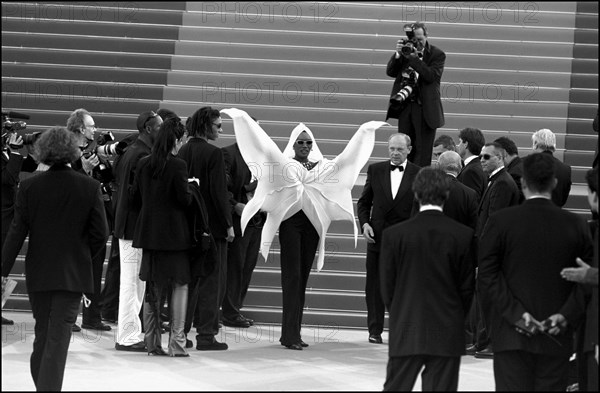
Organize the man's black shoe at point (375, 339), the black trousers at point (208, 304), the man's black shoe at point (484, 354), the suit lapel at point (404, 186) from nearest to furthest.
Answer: the black trousers at point (208, 304) → the man's black shoe at point (484, 354) → the suit lapel at point (404, 186) → the man's black shoe at point (375, 339)

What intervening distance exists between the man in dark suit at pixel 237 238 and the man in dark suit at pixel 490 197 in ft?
7.02

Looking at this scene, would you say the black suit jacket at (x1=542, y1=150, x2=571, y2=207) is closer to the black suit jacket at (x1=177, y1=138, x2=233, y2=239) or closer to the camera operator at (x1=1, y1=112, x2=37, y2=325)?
the black suit jacket at (x1=177, y1=138, x2=233, y2=239)

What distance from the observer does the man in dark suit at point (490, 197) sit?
26.6 ft

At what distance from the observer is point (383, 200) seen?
887 cm

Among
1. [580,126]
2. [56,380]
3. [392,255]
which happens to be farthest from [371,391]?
[580,126]

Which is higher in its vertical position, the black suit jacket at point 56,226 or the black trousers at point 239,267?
the black suit jacket at point 56,226

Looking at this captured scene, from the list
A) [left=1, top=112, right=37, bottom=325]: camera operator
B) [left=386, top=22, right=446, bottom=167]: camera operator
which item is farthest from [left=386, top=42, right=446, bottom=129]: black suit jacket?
[left=1, top=112, right=37, bottom=325]: camera operator

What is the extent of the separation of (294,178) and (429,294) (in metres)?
3.42

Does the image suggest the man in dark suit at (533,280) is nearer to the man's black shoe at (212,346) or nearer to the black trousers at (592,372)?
the black trousers at (592,372)

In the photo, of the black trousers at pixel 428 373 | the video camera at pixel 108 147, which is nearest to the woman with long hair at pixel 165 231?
the video camera at pixel 108 147

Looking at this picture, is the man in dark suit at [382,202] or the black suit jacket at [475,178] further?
the black suit jacket at [475,178]

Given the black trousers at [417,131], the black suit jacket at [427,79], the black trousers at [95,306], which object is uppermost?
the black suit jacket at [427,79]

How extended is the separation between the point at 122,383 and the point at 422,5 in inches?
356

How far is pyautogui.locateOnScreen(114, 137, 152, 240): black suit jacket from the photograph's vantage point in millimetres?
8406
